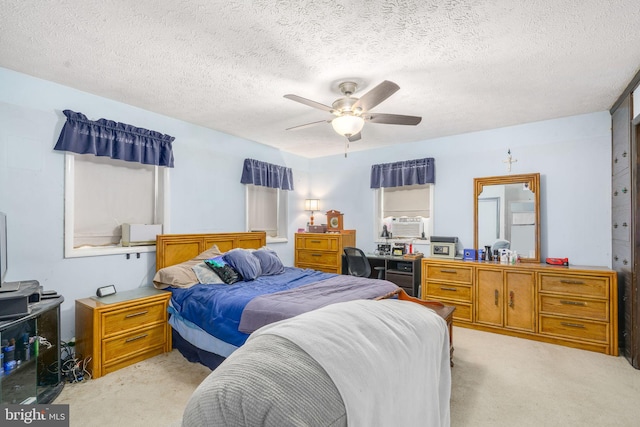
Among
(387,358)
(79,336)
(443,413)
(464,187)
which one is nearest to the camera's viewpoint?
(387,358)

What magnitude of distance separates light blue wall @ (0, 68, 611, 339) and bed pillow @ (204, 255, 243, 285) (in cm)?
72

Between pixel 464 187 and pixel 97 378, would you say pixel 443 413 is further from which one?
pixel 464 187

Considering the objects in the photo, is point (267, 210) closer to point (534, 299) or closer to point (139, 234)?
point (139, 234)

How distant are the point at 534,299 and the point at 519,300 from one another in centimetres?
15

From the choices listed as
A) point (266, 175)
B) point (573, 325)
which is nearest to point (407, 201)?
point (266, 175)

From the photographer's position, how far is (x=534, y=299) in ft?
11.3

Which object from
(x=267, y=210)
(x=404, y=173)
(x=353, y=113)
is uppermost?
(x=353, y=113)

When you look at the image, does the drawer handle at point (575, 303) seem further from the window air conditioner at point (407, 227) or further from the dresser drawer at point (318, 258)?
the dresser drawer at point (318, 258)

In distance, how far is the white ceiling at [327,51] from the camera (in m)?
1.85

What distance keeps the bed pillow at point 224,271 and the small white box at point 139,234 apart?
26.4 inches

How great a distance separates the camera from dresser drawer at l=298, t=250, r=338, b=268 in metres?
4.98

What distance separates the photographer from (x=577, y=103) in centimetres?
326

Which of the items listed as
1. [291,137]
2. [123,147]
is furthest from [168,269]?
[291,137]

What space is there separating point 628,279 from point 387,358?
3515mm
